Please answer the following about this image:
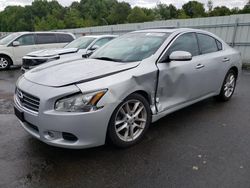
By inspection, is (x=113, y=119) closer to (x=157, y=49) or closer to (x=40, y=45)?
(x=157, y=49)

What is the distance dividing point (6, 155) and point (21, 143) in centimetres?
29

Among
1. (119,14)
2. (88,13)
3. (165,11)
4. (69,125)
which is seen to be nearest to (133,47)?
(69,125)

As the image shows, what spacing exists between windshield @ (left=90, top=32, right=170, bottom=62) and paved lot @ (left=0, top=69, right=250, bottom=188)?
3.95 feet

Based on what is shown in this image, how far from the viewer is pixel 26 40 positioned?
944 cm

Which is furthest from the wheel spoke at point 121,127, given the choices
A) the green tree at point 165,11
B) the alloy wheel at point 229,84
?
the green tree at point 165,11

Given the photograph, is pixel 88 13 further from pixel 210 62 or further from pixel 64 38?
pixel 210 62

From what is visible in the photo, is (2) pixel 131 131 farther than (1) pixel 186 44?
No

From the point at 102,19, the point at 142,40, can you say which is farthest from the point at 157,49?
→ the point at 102,19

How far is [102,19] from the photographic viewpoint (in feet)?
226

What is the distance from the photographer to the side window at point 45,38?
31.8 ft

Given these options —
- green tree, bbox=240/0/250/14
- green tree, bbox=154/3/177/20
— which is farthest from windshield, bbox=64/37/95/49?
green tree, bbox=154/3/177/20

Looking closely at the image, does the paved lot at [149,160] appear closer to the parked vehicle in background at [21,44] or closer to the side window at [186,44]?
the side window at [186,44]

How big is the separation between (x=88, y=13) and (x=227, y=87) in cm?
7494

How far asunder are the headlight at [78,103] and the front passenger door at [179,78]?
3.58ft
